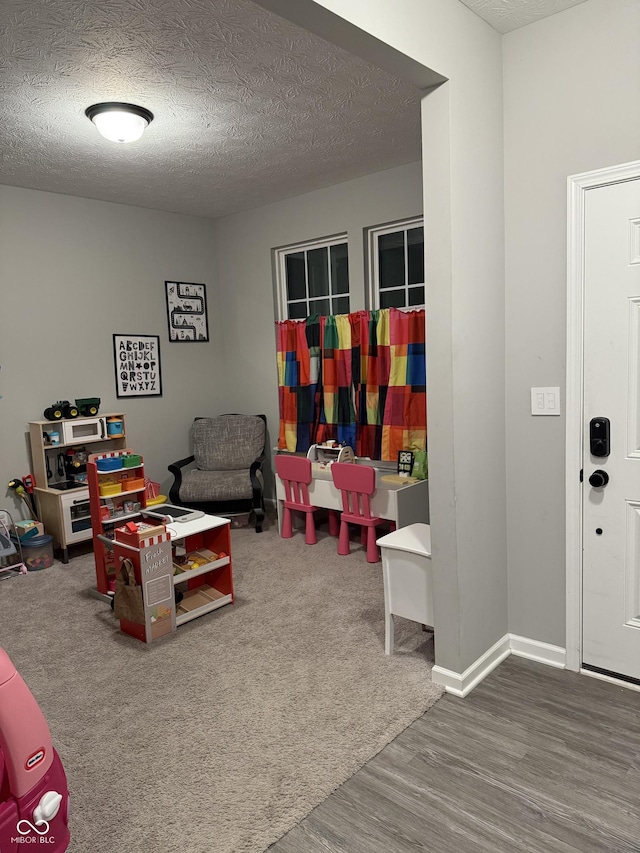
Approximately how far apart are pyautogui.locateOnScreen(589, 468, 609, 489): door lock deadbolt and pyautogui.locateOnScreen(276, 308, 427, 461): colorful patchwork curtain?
186 centimetres

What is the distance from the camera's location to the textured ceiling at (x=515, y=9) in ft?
7.49

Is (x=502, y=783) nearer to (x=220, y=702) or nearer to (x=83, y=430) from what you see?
(x=220, y=702)

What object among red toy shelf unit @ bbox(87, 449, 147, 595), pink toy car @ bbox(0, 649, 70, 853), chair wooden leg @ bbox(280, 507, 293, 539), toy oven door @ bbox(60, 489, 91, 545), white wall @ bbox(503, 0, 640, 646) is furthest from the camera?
chair wooden leg @ bbox(280, 507, 293, 539)

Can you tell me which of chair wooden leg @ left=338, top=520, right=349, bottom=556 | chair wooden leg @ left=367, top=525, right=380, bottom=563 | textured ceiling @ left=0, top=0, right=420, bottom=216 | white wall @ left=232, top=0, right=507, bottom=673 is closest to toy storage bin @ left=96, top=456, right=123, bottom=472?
chair wooden leg @ left=338, top=520, right=349, bottom=556

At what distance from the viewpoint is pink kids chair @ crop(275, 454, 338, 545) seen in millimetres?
4504

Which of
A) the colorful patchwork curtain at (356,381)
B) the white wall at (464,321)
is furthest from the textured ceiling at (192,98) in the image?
the colorful patchwork curtain at (356,381)

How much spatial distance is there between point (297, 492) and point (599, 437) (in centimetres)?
259

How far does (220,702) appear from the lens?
2.53m

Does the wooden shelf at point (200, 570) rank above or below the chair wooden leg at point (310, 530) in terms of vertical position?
above

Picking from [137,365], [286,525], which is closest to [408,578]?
[286,525]

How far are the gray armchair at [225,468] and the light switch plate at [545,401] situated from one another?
2787 millimetres

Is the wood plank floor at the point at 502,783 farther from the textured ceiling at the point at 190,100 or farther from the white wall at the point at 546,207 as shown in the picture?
the textured ceiling at the point at 190,100

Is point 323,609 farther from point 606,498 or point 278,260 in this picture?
point 278,260

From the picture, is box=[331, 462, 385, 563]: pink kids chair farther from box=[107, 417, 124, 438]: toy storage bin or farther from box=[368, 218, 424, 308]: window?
box=[107, 417, 124, 438]: toy storage bin
